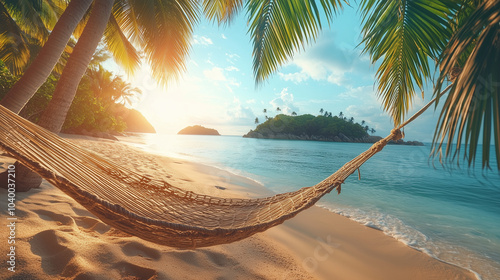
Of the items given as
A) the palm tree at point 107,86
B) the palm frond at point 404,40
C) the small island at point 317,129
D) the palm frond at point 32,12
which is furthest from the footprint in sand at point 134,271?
the small island at point 317,129

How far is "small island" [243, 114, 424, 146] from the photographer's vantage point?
52.1m

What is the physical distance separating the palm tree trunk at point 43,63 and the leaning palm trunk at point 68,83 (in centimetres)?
A: 9

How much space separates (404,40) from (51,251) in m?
2.76

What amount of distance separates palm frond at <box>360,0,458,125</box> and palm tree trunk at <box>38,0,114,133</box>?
7.57ft

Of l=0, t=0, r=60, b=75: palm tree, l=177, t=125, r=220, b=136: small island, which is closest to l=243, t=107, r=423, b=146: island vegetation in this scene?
l=177, t=125, r=220, b=136: small island

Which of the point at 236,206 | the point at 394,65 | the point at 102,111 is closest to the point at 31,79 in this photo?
the point at 236,206

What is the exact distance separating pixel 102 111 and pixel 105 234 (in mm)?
11864

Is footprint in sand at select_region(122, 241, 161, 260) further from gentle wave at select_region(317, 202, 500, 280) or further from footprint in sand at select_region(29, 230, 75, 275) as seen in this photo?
gentle wave at select_region(317, 202, 500, 280)

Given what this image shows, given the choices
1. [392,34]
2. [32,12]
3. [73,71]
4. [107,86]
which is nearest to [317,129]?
[107,86]

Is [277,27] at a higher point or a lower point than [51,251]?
higher

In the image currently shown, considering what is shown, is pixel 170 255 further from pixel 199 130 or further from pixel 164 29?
pixel 199 130

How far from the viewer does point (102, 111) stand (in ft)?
36.4

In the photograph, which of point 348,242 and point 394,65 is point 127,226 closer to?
point 348,242

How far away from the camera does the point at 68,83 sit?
67.9 inches
